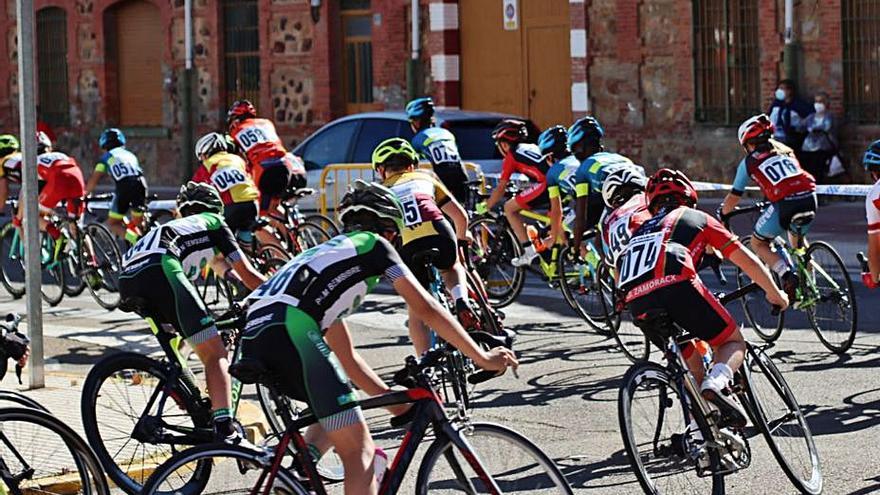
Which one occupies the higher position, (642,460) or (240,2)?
(240,2)

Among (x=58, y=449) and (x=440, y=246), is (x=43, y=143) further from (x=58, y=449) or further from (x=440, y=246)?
(x=58, y=449)

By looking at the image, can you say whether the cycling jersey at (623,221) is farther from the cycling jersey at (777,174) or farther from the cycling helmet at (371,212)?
the cycling helmet at (371,212)

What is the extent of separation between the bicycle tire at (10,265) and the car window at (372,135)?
182 inches

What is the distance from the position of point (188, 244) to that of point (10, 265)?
8470mm

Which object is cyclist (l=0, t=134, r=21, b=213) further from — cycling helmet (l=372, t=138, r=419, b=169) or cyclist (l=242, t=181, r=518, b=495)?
cyclist (l=242, t=181, r=518, b=495)

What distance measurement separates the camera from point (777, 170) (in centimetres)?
1256

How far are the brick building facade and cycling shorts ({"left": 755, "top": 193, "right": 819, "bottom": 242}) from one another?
12.3 m

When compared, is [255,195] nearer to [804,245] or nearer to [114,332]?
[114,332]

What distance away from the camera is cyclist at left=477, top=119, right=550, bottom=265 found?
15344mm

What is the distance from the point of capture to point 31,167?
11.4m

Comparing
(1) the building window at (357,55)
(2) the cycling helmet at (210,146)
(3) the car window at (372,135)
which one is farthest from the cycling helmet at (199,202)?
(1) the building window at (357,55)

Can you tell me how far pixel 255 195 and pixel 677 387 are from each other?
7908 millimetres

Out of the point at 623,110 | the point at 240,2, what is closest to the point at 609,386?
the point at 623,110

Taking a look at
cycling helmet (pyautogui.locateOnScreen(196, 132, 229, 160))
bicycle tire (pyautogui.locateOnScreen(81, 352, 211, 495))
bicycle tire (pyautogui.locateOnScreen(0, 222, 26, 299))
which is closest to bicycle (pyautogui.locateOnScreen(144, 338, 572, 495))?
bicycle tire (pyautogui.locateOnScreen(81, 352, 211, 495))
